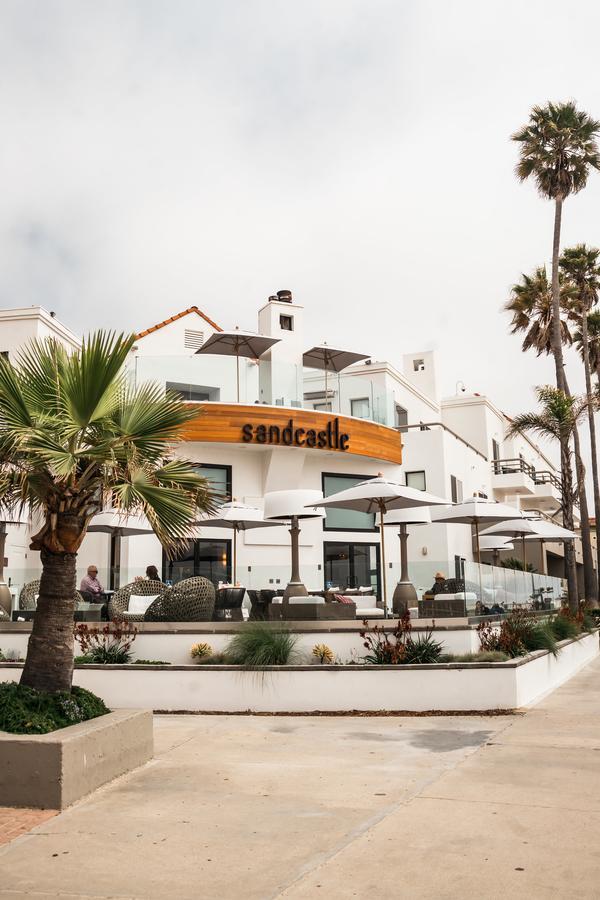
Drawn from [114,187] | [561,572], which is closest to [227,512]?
[114,187]

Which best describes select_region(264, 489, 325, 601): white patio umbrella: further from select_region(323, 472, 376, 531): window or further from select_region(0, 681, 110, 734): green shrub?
select_region(323, 472, 376, 531): window

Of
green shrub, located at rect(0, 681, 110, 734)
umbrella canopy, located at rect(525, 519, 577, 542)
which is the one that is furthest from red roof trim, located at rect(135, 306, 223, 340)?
green shrub, located at rect(0, 681, 110, 734)

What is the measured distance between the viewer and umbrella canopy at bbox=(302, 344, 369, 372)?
26172mm

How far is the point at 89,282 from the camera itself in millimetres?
22375

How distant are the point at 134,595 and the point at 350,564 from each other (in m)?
12.4

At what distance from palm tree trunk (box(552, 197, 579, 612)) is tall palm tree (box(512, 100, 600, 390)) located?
0.05 meters

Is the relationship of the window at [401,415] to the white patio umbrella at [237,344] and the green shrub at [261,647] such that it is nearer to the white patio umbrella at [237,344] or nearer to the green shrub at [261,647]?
the white patio umbrella at [237,344]

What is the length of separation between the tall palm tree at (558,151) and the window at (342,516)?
315 inches

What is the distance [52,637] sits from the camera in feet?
24.2

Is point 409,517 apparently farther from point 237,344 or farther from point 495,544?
point 237,344

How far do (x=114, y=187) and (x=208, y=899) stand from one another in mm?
14463

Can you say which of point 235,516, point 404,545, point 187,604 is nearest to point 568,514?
point 404,545

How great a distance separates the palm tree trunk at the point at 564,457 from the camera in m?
25.3

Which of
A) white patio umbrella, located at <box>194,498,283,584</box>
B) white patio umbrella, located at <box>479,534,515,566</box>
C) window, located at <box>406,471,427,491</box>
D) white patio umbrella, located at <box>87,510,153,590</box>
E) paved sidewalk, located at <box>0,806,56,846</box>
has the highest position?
window, located at <box>406,471,427,491</box>
